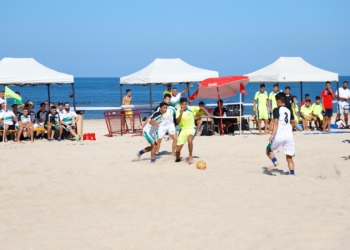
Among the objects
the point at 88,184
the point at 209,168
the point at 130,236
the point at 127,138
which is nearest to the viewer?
the point at 130,236

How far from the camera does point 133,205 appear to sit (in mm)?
7531

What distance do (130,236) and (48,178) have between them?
4.11 metres

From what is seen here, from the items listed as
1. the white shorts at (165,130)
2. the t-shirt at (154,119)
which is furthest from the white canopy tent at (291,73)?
the t-shirt at (154,119)

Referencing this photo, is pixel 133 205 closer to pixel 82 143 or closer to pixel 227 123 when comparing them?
pixel 82 143

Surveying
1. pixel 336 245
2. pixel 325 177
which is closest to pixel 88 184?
pixel 325 177

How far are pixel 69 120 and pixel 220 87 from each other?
16.0ft

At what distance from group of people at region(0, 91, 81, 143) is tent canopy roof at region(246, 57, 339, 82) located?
21.7ft

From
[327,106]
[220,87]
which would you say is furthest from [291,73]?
[220,87]

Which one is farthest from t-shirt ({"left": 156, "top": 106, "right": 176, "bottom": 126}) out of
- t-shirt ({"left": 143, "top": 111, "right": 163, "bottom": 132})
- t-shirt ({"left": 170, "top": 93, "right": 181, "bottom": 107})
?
A: t-shirt ({"left": 170, "top": 93, "right": 181, "bottom": 107})

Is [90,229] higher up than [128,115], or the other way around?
[128,115]

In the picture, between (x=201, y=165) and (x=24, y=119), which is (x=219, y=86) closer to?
(x=24, y=119)

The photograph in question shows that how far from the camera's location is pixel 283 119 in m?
9.25

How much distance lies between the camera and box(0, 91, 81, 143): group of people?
15953 millimetres

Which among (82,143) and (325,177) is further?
(82,143)
